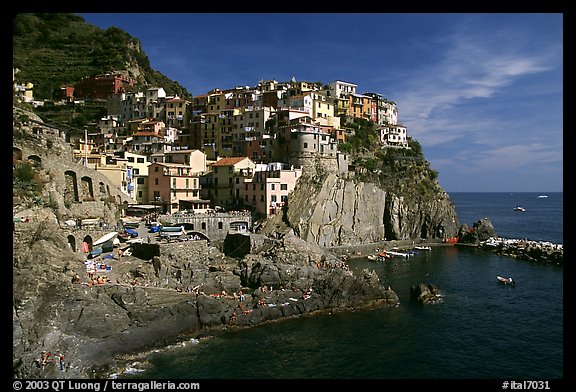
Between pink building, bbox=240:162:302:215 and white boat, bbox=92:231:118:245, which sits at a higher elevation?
pink building, bbox=240:162:302:215

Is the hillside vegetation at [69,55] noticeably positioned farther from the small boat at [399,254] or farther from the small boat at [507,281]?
the small boat at [507,281]

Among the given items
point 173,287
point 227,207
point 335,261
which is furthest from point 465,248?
point 173,287

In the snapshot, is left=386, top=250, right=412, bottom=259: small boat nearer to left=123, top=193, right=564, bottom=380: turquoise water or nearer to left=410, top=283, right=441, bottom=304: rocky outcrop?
left=123, top=193, right=564, bottom=380: turquoise water

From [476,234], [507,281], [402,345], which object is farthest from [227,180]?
[476,234]

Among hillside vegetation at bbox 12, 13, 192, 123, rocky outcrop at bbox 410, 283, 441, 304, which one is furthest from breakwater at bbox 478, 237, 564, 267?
hillside vegetation at bbox 12, 13, 192, 123

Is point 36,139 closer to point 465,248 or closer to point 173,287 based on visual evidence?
point 173,287

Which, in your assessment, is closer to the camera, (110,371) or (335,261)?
(110,371)

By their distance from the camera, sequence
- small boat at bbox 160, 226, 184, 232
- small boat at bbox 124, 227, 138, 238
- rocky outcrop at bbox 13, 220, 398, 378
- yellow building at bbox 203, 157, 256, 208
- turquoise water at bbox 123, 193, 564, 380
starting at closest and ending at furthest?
rocky outcrop at bbox 13, 220, 398, 378
turquoise water at bbox 123, 193, 564, 380
small boat at bbox 124, 227, 138, 238
small boat at bbox 160, 226, 184, 232
yellow building at bbox 203, 157, 256, 208
